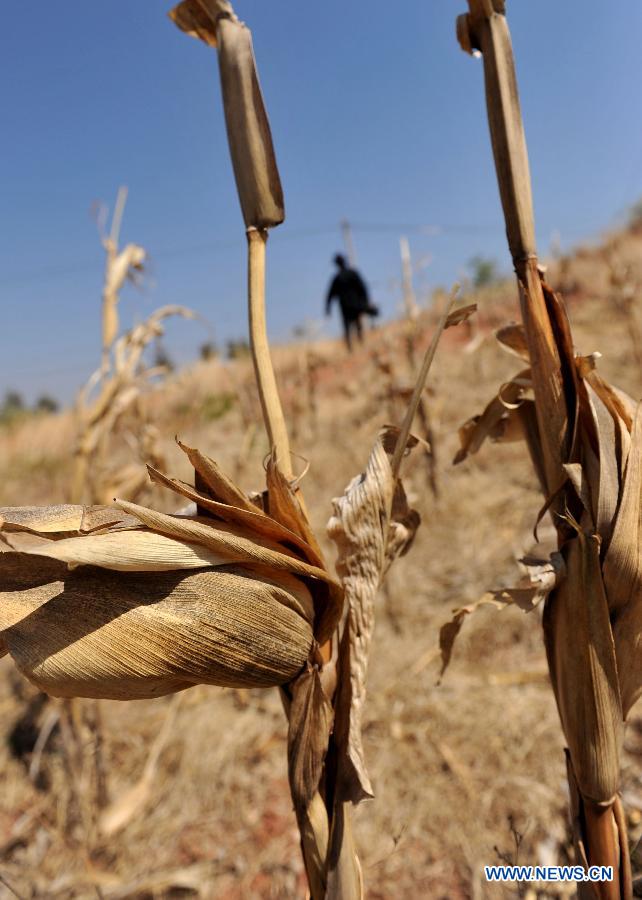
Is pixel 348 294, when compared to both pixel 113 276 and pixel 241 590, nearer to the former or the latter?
pixel 113 276

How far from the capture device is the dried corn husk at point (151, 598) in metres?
0.44

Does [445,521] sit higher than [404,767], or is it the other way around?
[445,521]

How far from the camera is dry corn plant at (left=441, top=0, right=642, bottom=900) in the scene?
560mm

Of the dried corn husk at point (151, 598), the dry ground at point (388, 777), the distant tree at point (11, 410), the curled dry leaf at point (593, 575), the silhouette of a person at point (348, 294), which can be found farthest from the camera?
the distant tree at point (11, 410)

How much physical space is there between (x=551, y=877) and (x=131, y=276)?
191 cm

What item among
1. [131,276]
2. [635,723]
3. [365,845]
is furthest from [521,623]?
[131,276]

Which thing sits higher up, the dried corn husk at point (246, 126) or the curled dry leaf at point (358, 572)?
the dried corn husk at point (246, 126)

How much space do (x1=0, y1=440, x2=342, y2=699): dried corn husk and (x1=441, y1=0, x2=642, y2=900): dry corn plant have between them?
0.26 m

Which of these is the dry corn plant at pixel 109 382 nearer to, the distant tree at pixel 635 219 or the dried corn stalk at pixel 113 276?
the dried corn stalk at pixel 113 276

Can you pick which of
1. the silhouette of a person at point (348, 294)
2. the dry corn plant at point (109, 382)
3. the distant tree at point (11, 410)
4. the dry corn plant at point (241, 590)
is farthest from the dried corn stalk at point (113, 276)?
the distant tree at point (11, 410)

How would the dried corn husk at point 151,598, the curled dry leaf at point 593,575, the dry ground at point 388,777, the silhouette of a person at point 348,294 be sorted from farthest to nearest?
the silhouette of a person at point 348,294 → the dry ground at point 388,777 → the curled dry leaf at point 593,575 → the dried corn husk at point 151,598

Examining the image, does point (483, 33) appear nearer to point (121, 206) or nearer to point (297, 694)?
point (297, 694)

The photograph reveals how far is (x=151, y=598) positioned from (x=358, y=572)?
7.8 inches

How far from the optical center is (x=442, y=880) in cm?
156
